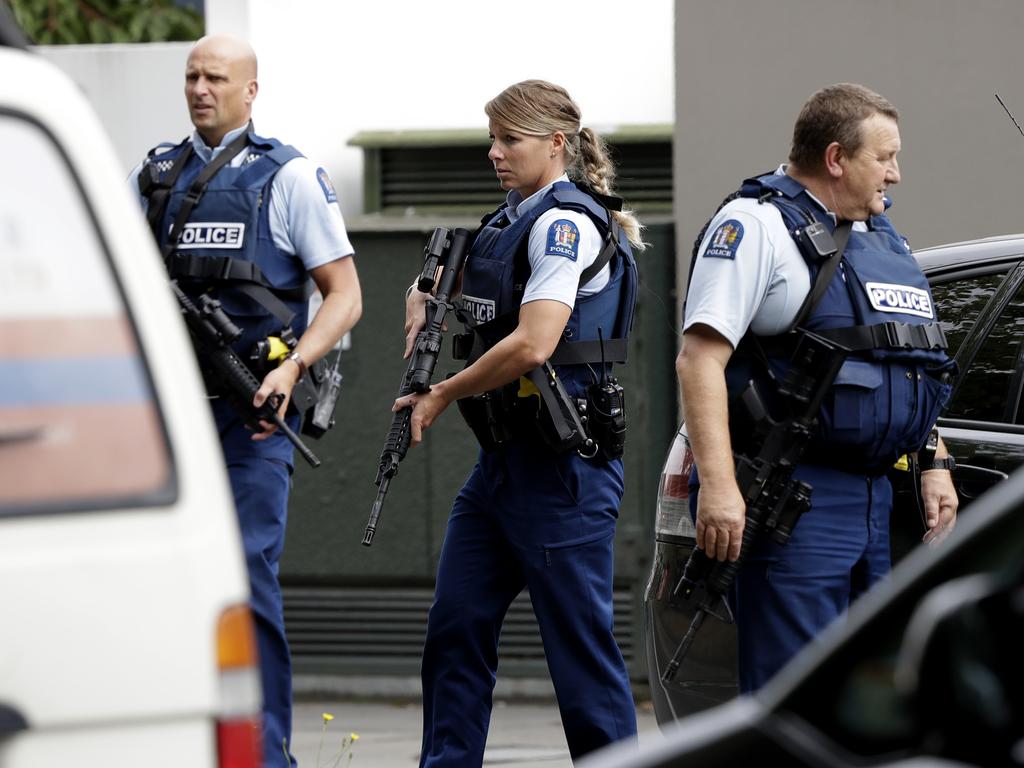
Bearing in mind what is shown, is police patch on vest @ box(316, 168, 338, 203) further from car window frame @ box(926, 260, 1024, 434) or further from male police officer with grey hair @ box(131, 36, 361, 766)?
car window frame @ box(926, 260, 1024, 434)

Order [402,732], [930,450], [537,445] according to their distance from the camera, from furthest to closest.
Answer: [402,732] → [537,445] → [930,450]

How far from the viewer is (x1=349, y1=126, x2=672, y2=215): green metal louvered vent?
22.6ft

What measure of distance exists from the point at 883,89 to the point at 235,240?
295cm

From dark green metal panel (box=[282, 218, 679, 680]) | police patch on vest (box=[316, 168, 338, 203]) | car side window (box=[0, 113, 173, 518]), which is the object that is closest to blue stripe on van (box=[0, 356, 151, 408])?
car side window (box=[0, 113, 173, 518])

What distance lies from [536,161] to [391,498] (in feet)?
8.78

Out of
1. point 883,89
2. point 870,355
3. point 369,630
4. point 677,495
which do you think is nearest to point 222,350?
point 677,495

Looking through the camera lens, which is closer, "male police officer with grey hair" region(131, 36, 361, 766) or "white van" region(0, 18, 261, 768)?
"white van" region(0, 18, 261, 768)

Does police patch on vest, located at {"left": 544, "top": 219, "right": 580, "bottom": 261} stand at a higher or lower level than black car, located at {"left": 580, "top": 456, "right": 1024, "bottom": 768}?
higher

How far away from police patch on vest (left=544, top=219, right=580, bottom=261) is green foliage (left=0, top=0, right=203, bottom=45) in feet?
16.6

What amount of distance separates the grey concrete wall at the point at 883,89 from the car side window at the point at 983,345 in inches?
83.1

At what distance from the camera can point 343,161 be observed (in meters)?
7.04

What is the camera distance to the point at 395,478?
6.65 meters

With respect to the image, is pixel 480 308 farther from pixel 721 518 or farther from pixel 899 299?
pixel 899 299

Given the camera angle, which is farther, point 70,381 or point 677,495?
point 677,495
